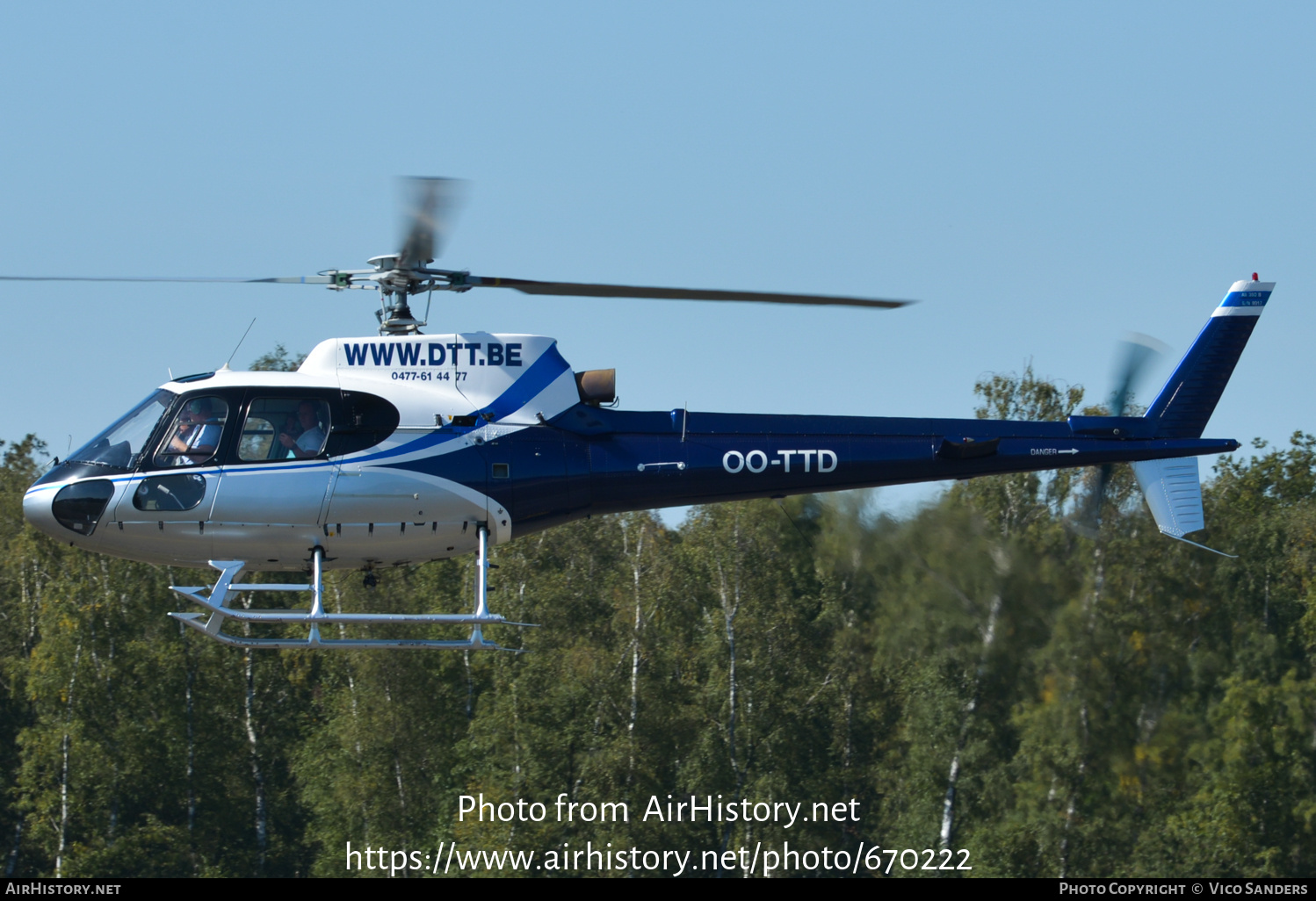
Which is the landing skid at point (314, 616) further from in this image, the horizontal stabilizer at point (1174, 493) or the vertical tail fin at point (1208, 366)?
Answer: the vertical tail fin at point (1208, 366)

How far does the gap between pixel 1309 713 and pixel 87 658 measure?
1880 cm

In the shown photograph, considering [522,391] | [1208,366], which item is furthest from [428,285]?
[1208,366]

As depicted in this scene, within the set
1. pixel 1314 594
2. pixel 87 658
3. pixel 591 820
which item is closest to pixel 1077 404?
pixel 1314 594

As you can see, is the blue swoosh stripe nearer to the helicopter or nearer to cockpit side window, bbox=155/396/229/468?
the helicopter

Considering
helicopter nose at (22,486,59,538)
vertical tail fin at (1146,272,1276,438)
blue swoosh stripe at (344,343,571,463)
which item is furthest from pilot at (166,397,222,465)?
vertical tail fin at (1146,272,1276,438)

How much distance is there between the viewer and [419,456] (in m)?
13.2

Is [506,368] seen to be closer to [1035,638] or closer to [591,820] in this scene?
[1035,638]

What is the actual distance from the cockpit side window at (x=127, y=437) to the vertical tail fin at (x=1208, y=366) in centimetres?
902

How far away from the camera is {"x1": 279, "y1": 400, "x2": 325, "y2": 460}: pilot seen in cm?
1307

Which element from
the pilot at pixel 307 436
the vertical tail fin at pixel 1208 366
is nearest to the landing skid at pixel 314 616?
the pilot at pixel 307 436

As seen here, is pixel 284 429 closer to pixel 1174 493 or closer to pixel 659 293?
pixel 659 293

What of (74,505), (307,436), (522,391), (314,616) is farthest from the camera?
(522,391)

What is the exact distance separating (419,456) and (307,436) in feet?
3.09

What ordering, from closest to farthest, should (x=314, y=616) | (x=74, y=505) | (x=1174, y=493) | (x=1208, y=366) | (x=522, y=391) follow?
1. (x=314, y=616)
2. (x=74, y=505)
3. (x=522, y=391)
4. (x=1174, y=493)
5. (x=1208, y=366)
